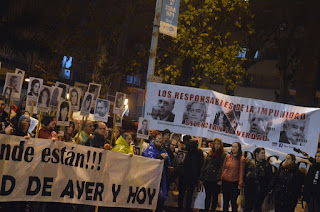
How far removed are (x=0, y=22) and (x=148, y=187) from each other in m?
5.80

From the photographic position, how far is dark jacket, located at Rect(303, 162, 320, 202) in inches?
473

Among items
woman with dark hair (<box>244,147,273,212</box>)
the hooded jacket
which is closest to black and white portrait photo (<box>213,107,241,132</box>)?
woman with dark hair (<box>244,147,273,212</box>)

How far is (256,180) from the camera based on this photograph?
12234mm

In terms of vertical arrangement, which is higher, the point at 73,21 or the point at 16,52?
the point at 73,21

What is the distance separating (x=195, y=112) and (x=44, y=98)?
14.2 ft

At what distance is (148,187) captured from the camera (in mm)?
10695

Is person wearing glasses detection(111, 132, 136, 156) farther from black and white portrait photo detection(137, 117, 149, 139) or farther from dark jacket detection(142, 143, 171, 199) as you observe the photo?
dark jacket detection(142, 143, 171, 199)

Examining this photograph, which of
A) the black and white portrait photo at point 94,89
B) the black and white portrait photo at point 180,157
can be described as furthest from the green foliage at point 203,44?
the black and white portrait photo at point 94,89

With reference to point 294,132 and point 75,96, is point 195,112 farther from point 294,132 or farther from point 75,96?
point 75,96

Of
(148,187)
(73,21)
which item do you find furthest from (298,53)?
(148,187)

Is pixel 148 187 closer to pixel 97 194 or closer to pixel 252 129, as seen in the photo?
pixel 97 194

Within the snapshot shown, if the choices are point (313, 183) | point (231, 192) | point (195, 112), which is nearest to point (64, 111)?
point (195, 112)

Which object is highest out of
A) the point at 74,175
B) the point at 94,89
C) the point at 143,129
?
the point at 94,89

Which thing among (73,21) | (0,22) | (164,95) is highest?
(73,21)
